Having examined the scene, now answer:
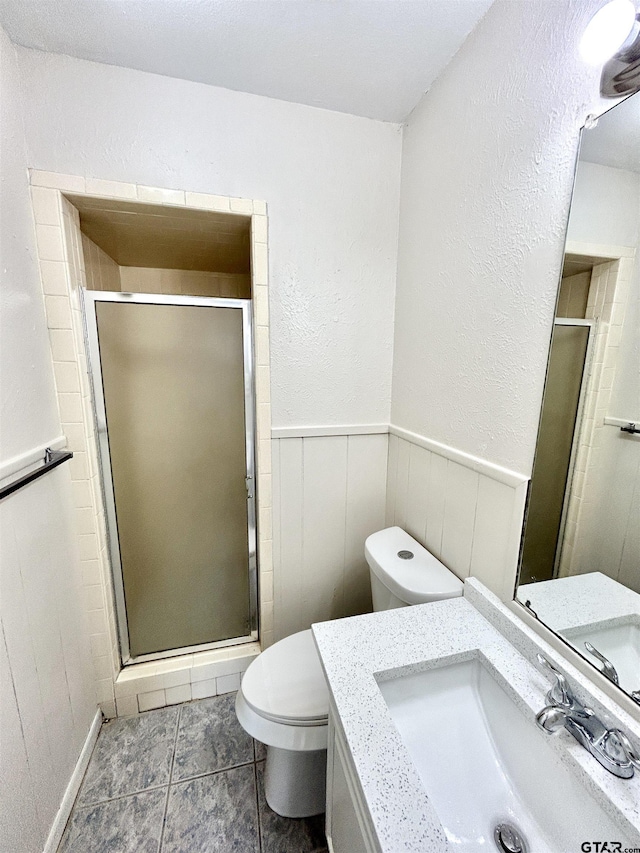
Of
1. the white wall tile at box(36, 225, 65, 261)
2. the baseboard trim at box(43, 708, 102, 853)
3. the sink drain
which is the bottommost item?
the baseboard trim at box(43, 708, 102, 853)

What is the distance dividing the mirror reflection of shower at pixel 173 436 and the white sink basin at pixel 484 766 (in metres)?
0.98

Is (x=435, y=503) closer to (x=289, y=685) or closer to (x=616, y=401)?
(x=616, y=401)

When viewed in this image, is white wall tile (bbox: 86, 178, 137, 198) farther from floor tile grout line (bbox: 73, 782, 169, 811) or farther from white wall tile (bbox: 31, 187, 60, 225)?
floor tile grout line (bbox: 73, 782, 169, 811)

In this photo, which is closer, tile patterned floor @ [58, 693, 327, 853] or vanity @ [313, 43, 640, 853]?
vanity @ [313, 43, 640, 853]

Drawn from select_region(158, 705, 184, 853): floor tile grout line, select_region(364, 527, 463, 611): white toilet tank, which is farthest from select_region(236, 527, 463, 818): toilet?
select_region(158, 705, 184, 853): floor tile grout line

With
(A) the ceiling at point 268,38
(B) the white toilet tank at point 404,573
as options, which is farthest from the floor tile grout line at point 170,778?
(A) the ceiling at point 268,38

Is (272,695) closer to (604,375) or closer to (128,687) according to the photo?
(128,687)

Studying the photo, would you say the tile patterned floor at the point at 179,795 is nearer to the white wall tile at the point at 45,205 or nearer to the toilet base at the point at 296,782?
the toilet base at the point at 296,782

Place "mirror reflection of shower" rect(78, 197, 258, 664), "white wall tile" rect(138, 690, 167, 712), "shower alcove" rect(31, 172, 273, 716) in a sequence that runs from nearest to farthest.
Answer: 1. "shower alcove" rect(31, 172, 273, 716)
2. "mirror reflection of shower" rect(78, 197, 258, 664)
3. "white wall tile" rect(138, 690, 167, 712)

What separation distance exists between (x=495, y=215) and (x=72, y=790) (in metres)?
2.22

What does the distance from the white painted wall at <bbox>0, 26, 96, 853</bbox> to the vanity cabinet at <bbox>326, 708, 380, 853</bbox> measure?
786 millimetres

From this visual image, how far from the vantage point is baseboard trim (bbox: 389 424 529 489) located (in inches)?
34.9

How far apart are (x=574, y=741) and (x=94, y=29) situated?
6.72 ft

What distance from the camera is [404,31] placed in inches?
38.2
